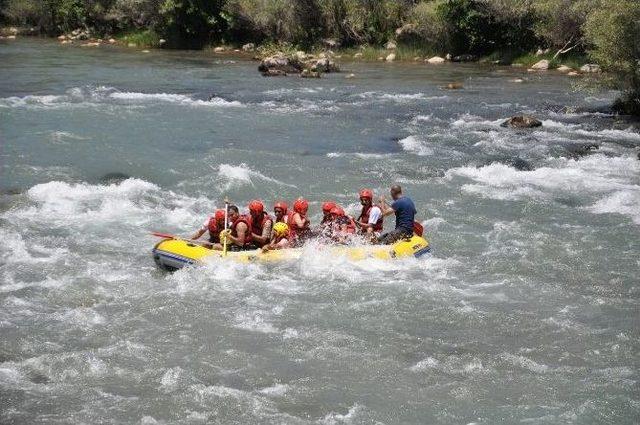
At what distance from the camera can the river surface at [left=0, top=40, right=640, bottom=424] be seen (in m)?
8.50

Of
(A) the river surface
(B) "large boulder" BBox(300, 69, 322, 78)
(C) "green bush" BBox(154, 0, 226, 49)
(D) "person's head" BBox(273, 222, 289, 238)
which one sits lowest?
(A) the river surface

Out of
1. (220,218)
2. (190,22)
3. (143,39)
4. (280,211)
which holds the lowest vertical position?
(220,218)

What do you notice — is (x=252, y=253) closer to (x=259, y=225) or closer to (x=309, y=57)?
(x=259, y=225)

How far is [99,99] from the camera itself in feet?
82.4

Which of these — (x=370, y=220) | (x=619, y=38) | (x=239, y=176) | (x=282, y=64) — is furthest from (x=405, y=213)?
(x=282, y=64)

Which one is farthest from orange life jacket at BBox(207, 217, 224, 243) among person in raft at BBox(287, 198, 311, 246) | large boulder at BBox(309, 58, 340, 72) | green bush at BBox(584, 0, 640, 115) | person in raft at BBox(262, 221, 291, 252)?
large boulder at BBox(309, 58, 340, 72)

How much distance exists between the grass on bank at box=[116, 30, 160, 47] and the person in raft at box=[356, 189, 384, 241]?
3412 cm

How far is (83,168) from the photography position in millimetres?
17266

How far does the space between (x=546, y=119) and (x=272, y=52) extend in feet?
58.0

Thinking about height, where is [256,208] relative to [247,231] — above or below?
above

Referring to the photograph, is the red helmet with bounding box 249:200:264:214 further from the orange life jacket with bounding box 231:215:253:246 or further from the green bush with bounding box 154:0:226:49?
the green bush with bounding box 154:0:226:49

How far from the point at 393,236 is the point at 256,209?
215 cm

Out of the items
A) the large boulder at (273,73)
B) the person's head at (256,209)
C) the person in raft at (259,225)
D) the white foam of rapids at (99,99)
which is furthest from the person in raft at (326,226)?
the large boulder at (273,73)

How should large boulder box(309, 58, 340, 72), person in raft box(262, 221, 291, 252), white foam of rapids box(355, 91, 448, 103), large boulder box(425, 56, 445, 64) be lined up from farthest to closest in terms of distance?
1. large boulder box(425, 56, 445, 64)
2. large boulder box(309, 58, 340, 72)
3. white foam of rapids box(355, 91, 448, 103)
4. person in raft box(262, 221, 291, 252)
